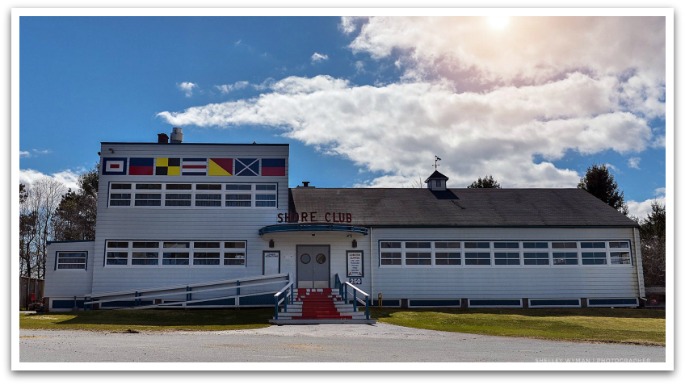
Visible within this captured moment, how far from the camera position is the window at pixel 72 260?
2595cm

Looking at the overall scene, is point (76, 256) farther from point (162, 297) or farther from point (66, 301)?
point (162, 297)

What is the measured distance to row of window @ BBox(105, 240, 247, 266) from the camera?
2572 cm

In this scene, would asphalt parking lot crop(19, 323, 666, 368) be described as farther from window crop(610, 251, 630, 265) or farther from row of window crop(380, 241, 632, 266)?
window crop(610, 251, 630, 265)

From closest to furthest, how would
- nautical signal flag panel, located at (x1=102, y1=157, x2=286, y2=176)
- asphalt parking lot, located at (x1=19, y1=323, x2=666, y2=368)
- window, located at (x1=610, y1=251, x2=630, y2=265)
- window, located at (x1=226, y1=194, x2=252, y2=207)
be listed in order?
asphalt parking lot, located at (x1=19, y1=323, x2=666, y2=368)
window, located at (x1=226, y1=194, x2=252, y2=207)
nautical signal flag panel, located at (x1=102, y1=157, x2=286, y2=176)
window, located at (x1=610, y1=251, x2=630, y2=265)

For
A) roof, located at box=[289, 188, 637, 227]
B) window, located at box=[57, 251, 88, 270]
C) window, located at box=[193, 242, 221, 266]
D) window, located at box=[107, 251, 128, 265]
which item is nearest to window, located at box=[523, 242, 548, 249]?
roof, located at box=[289, 188, 637, 227]

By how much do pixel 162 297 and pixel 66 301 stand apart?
13.3 ft

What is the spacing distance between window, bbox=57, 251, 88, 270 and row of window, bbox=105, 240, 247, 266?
111cm

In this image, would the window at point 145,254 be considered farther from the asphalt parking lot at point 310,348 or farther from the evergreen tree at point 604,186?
the evergreen tree at point 604,186

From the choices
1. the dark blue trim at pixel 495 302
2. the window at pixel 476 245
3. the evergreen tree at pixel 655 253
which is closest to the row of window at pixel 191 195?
the window at pixel 476 245

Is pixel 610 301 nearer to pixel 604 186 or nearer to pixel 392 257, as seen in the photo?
pixel 392 257

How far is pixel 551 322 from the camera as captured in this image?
20719 mm
